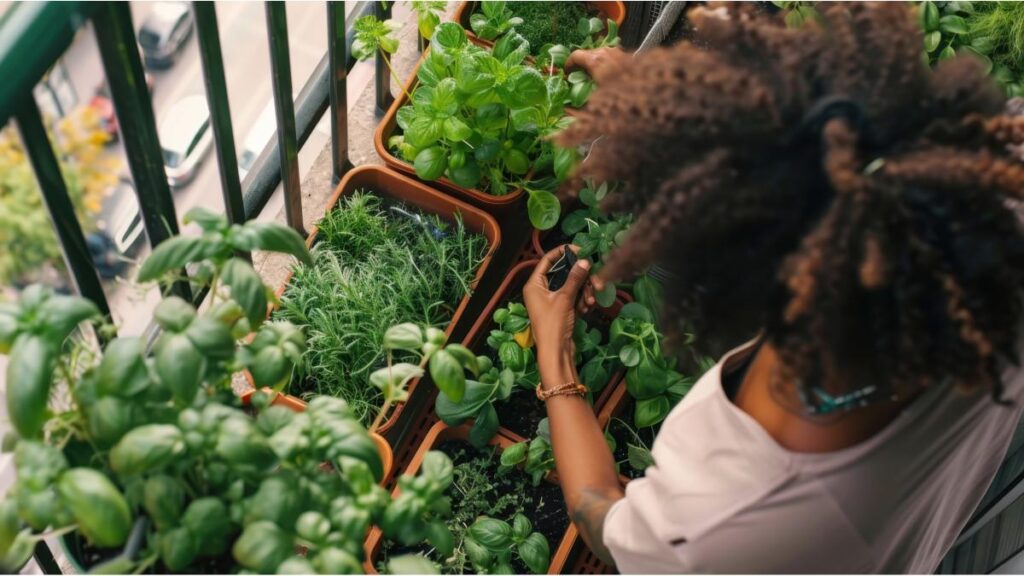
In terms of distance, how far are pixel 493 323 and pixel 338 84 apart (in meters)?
0.48

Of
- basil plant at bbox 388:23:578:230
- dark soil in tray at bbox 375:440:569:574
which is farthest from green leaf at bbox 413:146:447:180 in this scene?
dark soil in tray at bbox 375:440:569:574

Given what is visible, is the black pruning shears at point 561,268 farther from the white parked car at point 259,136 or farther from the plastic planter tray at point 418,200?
the white parked car at point 259,136

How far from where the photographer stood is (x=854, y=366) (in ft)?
2.89

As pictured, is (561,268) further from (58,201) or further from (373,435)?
(58,201)

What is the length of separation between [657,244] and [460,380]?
320 millimetres

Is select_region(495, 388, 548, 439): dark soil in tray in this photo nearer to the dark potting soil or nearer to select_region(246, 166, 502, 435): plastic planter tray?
select_region(246, 166, 502, 435): plastic planter tray

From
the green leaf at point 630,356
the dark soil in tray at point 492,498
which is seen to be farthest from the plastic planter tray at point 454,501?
the green leaf at point 630,356

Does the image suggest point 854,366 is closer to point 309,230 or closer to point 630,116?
point 630,116

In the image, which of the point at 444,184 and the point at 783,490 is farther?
the point at 444,184

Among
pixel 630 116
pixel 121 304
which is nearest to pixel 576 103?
pixel 630 116

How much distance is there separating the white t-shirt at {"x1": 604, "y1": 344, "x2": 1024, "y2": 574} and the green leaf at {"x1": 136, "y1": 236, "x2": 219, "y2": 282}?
21.6 inches

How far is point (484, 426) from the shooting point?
1518 mm

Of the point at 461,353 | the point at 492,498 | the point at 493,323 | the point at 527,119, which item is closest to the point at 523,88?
the point at 527,119

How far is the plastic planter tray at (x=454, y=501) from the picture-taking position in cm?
144
